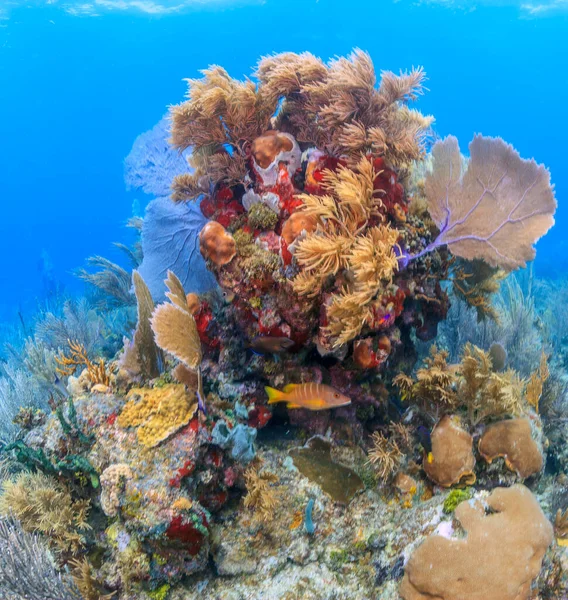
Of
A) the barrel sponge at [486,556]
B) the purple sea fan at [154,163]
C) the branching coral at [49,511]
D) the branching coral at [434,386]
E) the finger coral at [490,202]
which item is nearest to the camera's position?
the barrel sponge at [486,556]

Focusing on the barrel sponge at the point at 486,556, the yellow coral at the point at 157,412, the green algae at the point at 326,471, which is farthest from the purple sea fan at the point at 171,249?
the barrel sponge at the point at 486,556

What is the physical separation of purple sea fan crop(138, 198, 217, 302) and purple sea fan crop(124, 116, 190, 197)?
35.2 inches

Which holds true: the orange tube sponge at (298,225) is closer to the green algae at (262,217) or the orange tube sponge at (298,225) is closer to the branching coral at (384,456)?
the green algae at (262,217)

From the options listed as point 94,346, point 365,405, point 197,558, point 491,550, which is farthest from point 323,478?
point 94,346

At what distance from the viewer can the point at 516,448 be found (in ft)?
10.8

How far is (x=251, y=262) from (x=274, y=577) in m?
2.71

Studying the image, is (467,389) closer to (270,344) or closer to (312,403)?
(312,403)

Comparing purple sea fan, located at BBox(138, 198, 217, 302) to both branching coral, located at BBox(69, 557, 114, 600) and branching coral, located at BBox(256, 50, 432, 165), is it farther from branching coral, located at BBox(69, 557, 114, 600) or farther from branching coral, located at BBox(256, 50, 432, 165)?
branching coral, located at BBox(69, 557, 114, 600)

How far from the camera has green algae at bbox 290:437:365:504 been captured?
3.57m

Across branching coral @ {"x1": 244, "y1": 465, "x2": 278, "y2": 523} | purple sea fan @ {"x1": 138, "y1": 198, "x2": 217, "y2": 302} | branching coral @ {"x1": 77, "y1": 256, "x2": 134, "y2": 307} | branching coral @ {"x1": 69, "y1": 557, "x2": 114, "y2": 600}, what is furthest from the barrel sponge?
branching coral @ {"x1": 77, "y1": 256, "x2": 134, "y2": 307}

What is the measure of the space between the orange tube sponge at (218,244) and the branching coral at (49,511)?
2.53m

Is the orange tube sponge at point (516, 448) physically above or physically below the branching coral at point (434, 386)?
below

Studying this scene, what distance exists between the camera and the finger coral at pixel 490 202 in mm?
3316

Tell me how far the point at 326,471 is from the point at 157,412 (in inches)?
67.4
